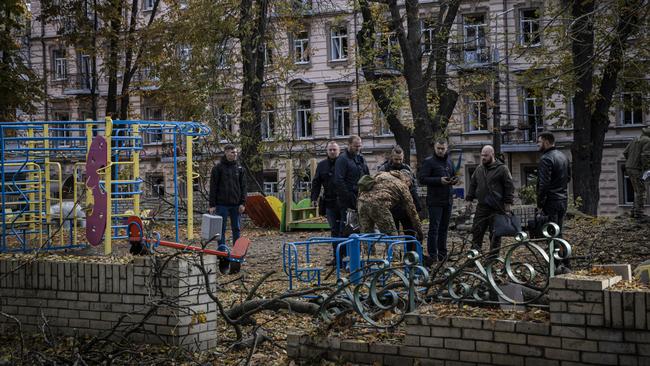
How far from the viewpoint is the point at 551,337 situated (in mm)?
6039

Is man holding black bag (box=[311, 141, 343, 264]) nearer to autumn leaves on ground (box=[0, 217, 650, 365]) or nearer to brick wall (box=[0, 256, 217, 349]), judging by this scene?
autumn leaves on ground (box=[0, 217, 650, 365])

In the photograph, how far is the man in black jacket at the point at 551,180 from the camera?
1221 centimetres

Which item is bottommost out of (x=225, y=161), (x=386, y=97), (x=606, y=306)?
(x=606, y=306)

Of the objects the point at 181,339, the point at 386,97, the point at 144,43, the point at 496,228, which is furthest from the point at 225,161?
the point at 144,43

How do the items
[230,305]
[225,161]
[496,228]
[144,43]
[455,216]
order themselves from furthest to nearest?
[144,43], [455,216], [225,161], [496,228], [230,305]

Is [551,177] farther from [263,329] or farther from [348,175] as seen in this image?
[263,329]

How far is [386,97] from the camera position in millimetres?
26141

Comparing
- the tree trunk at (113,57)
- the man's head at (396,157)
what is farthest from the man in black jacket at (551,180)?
the tree trunk at (113,57)

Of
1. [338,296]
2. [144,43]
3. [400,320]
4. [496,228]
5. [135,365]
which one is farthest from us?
[144,43]

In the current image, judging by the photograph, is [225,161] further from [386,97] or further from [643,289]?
[386,97]

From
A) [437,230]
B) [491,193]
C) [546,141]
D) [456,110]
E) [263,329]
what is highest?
[456,110]

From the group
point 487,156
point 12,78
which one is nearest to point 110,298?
point 487,156

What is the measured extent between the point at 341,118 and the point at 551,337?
4167 centimetres

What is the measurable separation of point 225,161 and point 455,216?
27.8ft
